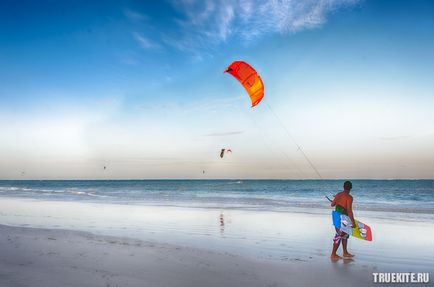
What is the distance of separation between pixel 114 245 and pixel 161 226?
3410 millimetres

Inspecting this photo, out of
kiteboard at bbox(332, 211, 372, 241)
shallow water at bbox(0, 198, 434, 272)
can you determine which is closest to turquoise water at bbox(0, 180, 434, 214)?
shallow water at bbox(0, 198, 434, 272)

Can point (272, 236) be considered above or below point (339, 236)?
below

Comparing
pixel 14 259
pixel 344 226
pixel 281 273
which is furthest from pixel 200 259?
pixel 14 259

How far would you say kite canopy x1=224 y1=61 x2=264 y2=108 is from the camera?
10359 mm

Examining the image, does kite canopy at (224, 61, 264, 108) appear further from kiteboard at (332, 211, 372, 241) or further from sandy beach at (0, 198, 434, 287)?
kiteboard at (332, 211, 372, 241)

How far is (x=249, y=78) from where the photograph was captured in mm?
10648

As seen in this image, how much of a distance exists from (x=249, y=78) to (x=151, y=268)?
6453mm

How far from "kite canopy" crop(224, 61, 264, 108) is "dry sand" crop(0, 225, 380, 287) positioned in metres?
4.93

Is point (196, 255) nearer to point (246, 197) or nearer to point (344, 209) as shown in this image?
point (344, 209)

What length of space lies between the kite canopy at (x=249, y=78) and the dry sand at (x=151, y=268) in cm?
493

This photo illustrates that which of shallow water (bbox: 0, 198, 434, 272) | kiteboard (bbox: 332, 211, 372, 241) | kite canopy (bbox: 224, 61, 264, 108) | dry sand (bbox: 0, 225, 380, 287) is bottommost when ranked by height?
dry sand (bbox: 0, 225, 380, 287)

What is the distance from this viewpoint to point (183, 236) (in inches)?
380

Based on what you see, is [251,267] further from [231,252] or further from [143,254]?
[143,254]

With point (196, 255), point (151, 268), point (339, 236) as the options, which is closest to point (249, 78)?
point (339, 236)
